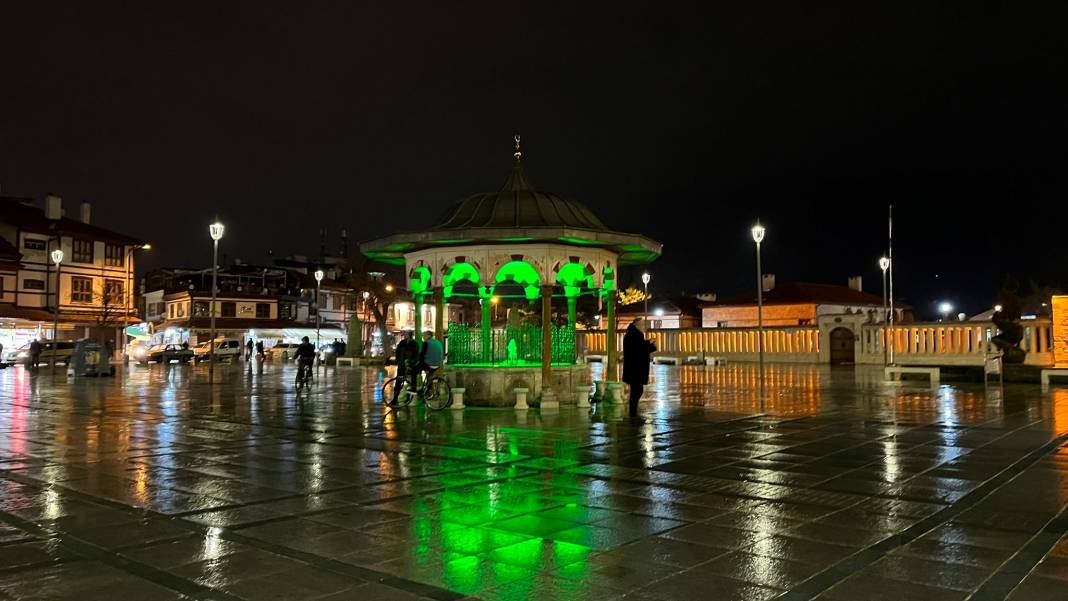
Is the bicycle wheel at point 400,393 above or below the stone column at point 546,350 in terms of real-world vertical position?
below

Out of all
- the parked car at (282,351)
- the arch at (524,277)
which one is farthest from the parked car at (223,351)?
the arch at (524,277)

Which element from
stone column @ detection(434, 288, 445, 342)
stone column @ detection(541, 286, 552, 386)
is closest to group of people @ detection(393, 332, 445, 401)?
stone column @ detection(434, 288, 445, 342)

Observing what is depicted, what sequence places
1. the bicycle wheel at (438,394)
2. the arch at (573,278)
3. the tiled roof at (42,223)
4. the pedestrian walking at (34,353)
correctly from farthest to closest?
the tiled roof at (42,223)
the pedestrian walking at (34,353)
the arch at (573,278)
the bicycle wheel at (438,394)

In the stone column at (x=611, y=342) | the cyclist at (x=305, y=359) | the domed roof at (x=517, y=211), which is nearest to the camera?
the domed roof at (x=517, y=211)

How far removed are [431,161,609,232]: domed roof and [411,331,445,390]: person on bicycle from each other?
105 inches

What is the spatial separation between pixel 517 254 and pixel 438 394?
3546mm

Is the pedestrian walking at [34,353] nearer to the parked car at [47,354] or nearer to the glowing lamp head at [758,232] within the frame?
the parked car at [47,354]

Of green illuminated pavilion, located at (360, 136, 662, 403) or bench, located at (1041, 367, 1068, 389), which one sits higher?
green illuminated pavilion, located at (360, 136, 662, 403)

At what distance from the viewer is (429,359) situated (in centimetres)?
1731

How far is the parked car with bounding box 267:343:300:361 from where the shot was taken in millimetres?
58934

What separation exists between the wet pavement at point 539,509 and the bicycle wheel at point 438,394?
2269mm

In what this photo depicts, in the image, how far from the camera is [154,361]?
51.5 m

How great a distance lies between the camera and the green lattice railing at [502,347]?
61.0 feet

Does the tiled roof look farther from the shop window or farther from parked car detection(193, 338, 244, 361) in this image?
parked car detection(193, 338, 244, 361)
